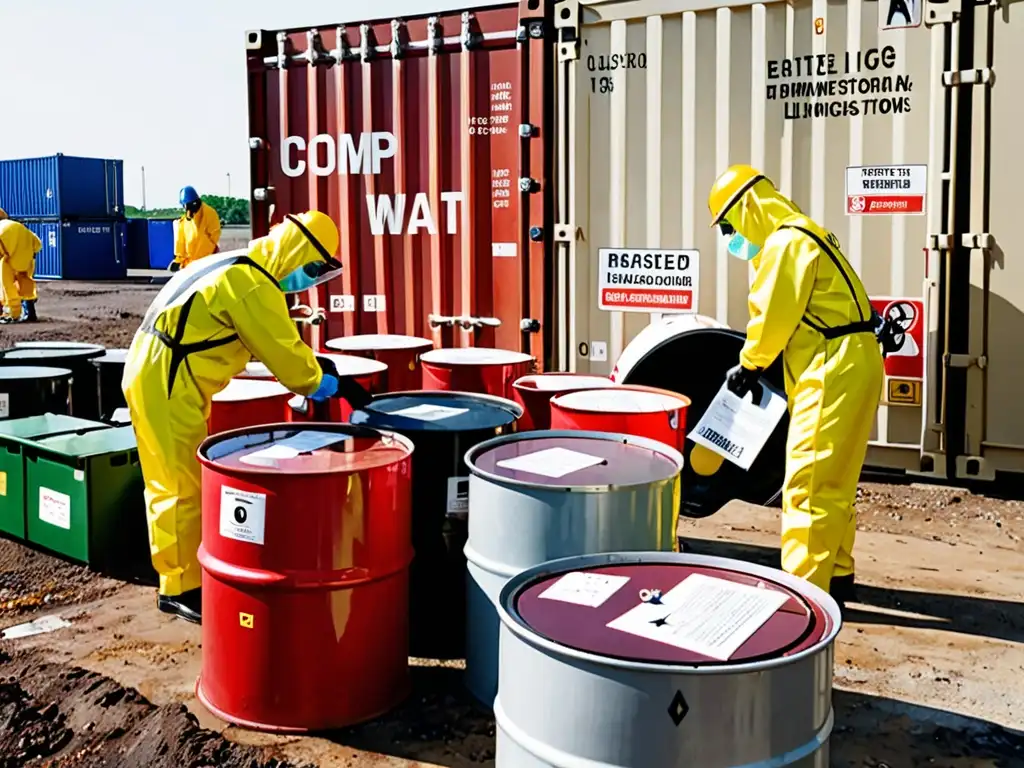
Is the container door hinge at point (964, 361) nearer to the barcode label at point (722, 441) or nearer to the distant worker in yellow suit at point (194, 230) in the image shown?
the barcode label at point (722, 441)

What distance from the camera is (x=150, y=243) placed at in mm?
34094

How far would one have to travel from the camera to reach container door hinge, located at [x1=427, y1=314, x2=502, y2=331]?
7.62m

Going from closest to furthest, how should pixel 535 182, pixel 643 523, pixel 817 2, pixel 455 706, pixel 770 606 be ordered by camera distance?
pixel 770 606 < pixel 643 523 < pixel 455 706 < pixel 817 2 < pixel 535 182

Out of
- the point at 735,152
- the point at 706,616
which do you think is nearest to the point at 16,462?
the point at 735,152

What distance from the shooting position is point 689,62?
22.5 feet

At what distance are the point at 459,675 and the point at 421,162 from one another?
Result: 4.42 metres

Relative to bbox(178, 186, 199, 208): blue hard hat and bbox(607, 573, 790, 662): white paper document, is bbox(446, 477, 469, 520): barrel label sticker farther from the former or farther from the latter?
bbox(178, 186, 199, 208): blue hard hat

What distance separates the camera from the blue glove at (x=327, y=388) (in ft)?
15.6

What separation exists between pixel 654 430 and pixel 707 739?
265 cm

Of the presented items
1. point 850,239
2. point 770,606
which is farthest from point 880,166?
point 770,606

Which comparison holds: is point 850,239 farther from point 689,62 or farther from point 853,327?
point 853,327

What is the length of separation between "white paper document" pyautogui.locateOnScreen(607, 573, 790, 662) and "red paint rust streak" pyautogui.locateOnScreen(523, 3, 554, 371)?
15.8ft

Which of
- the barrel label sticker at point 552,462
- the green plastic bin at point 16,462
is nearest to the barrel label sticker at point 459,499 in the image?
the barrel label sticker at point 552,462

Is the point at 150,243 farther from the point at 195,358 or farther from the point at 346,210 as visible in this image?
the point at 195,358
